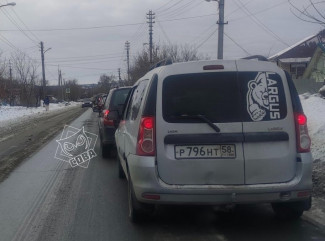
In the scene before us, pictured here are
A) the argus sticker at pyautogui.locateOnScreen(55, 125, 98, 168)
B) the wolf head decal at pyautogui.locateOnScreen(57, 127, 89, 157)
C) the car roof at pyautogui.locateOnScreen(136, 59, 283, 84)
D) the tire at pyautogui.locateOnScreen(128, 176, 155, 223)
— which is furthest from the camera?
the wolf head decal at pyautogui.locateOnScreen(57, 127, 89, 157)

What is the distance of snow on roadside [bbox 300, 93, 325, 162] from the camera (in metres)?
8.98

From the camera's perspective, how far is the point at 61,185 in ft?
27.0

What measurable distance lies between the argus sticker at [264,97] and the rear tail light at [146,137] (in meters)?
1.07

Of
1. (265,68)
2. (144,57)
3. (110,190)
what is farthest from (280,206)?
(144,57)

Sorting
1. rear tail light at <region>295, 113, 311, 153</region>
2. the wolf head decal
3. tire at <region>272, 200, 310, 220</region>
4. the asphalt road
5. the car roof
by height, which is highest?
the car roof

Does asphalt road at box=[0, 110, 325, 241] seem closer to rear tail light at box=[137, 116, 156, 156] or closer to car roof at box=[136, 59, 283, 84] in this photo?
rear tail light at box=[137, 116, 156, 156]

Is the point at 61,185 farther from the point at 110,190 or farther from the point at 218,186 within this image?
the point at 218,186

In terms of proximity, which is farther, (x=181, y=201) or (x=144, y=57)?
(x=144, y=57)

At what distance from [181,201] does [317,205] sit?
2354mm

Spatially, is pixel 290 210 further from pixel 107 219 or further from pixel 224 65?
pixel 107 219

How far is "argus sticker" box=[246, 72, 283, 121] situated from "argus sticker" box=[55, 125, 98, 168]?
6141mm

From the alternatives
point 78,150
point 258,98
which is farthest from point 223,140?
point 78,150

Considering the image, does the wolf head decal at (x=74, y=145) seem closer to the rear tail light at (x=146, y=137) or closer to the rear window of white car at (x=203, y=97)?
the rear tail light at (x=146, y=137)

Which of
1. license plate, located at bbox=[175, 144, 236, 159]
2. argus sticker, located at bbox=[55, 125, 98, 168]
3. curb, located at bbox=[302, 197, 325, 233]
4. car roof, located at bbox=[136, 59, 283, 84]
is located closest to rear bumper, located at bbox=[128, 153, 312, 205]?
license plate, located at bbox=[175, 144, 236, 159]
